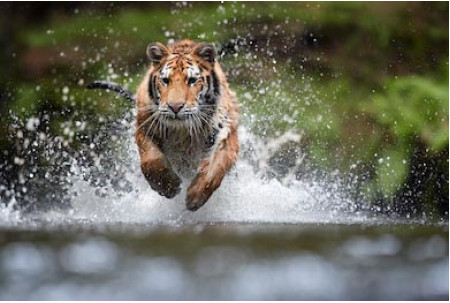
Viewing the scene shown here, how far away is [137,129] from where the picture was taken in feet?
16.1

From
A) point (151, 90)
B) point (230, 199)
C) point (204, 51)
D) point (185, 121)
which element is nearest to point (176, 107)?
point (185, 121)

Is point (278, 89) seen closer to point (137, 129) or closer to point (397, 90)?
point (397, 90)

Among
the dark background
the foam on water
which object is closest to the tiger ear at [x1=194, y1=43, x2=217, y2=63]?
the foam on water

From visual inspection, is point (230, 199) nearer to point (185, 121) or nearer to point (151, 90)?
point (185, 121)

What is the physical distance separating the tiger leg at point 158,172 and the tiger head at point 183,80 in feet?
0.61

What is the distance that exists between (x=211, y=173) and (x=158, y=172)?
257 mm

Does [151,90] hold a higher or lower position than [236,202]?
higher

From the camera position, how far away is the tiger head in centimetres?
470

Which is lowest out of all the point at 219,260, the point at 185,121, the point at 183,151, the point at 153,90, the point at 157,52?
the point at 219,260

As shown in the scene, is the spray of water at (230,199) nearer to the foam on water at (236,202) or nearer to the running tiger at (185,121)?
the foam on water at (236,202)

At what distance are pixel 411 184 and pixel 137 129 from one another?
2416mm

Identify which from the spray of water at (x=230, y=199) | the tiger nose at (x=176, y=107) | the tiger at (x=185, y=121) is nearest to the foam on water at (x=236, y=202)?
the spray of water at (x=230, y=199)

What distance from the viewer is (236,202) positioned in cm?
502

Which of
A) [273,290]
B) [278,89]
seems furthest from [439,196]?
[273,290]
